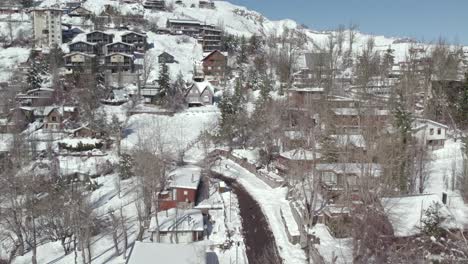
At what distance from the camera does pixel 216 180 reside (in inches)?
960

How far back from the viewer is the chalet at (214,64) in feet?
147

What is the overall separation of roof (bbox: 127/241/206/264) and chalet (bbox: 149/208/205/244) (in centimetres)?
227

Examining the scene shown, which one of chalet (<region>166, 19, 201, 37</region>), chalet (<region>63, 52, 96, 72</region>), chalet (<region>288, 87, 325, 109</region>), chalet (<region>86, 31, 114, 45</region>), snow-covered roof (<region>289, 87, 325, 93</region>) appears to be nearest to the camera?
chalet (<region>288, 87, 325, 109</region>)

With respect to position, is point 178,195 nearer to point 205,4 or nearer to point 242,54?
point 242,54

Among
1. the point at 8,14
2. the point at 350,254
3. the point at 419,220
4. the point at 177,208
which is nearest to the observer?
the point at 350,254

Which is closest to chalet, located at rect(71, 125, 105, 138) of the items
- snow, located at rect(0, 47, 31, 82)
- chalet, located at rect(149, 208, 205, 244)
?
chalet, located at rect(149, 208, 205, 244)

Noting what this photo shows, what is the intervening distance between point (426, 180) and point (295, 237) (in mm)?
9104

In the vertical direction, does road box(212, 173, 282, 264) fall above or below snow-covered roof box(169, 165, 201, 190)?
below

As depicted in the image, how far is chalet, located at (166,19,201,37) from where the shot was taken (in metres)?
59.4

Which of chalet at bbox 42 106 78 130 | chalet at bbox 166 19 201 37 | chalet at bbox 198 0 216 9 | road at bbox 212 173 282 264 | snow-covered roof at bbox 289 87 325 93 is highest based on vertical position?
chalet at bbox 198 0 216 9

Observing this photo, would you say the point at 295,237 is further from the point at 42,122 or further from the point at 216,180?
the point at 42,122

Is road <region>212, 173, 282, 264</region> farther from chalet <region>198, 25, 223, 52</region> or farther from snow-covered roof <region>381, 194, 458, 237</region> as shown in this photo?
chalet <region>198, 25, 223, 52</region>

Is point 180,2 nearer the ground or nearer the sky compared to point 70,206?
nearer the sky

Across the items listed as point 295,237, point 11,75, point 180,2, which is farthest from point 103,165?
point 180,2
